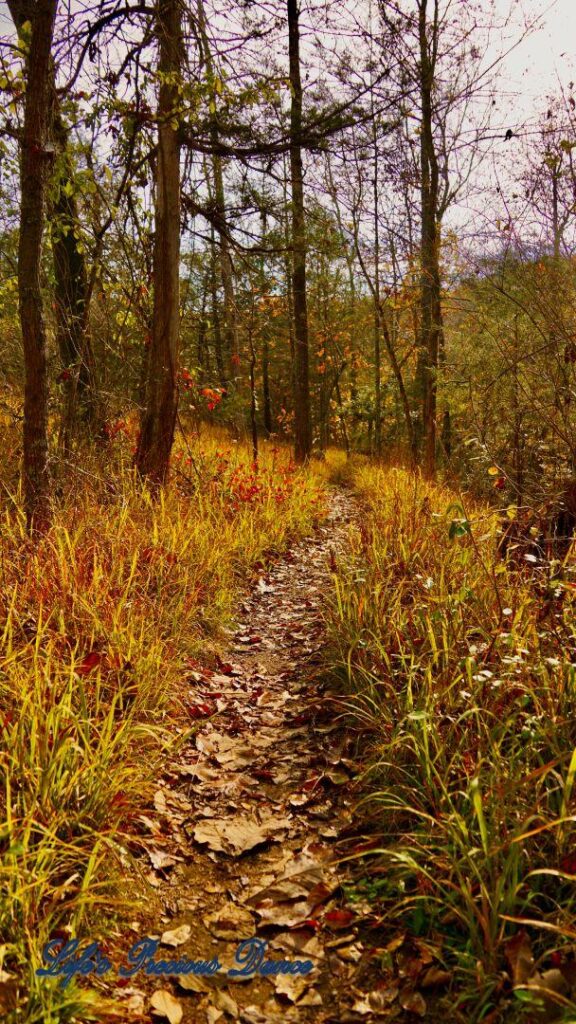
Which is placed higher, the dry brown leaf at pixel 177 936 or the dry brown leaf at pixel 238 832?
the dry brown leaf at pixel 177 936

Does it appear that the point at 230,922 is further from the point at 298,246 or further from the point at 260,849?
the point at 298,246

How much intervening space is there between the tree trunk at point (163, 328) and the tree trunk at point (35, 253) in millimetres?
1825

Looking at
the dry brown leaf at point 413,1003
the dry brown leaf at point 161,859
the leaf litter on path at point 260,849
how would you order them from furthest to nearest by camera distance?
the dry brown leaf at point 161,859 < the leaf litter on path at point 260,849 < the dry brown leaf at point 413,1003

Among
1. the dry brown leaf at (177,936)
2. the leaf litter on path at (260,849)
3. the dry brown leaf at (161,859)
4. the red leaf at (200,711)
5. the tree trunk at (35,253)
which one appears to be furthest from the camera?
the tree trunk at (35,253)

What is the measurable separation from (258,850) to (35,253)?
373cm

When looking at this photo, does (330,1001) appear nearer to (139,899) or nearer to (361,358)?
(139,899)

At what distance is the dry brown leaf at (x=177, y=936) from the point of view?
1900 mm

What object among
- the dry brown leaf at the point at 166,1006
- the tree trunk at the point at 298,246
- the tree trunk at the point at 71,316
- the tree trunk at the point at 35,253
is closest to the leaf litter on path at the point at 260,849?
the dry brown leaf at the point at 166,1006

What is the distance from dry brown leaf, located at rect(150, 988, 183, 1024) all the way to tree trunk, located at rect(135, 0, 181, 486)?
4626 millimetres

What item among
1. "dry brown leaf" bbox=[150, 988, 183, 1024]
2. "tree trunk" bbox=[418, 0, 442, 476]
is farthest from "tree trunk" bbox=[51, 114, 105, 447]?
"tree trunk" bbox=[418, 0, 442, 476]

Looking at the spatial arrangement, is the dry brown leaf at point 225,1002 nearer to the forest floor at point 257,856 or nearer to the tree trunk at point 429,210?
the forest floor at point 257,856

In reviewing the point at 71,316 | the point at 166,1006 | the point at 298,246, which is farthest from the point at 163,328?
the point at 166,1006

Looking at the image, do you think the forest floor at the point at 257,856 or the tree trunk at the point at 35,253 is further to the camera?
the tree trunk at the point at 35,253

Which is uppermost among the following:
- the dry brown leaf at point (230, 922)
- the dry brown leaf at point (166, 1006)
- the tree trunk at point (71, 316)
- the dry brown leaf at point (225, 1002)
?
the tree trunk at point (71, 316)
